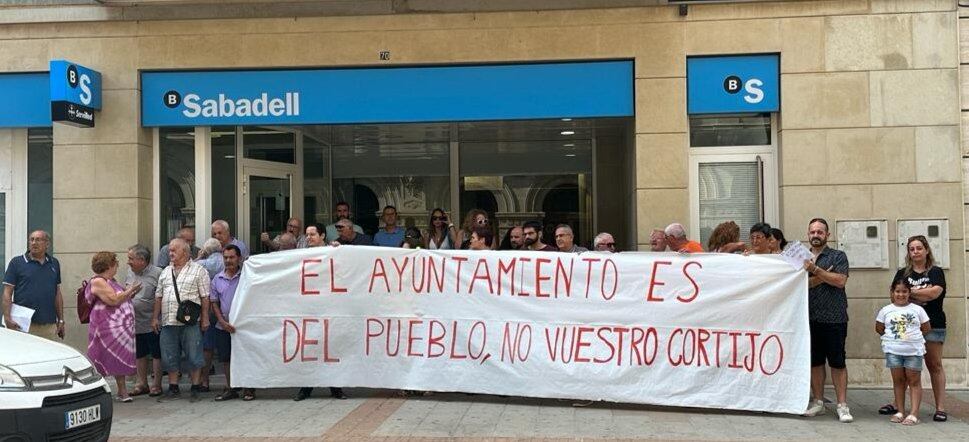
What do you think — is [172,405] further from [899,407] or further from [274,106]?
[899,407]

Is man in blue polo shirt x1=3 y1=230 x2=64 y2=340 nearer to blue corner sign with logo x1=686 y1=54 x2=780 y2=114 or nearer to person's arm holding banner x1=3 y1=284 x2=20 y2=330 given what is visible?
person's arm holding banner x1=3 y1=284 x2=20 y2=330

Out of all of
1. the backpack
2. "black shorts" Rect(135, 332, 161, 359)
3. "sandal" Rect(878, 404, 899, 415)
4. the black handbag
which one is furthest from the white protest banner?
the backpack

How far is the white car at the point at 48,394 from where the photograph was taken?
16.8 ft

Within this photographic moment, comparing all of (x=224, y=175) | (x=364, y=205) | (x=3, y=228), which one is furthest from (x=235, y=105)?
(x=364, y=205)

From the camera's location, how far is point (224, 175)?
1092 centimetres

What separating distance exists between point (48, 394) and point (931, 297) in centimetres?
711

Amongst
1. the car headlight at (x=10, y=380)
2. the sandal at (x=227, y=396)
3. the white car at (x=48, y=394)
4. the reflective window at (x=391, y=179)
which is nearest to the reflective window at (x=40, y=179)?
the sandal at (x=227, y=396)

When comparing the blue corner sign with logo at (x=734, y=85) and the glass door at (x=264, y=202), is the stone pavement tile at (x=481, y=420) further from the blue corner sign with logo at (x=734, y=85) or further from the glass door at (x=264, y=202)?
the glass door at (x=264, y=202)

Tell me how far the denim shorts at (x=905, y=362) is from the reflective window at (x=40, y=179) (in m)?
9.59

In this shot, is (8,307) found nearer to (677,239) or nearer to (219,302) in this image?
(219,302)

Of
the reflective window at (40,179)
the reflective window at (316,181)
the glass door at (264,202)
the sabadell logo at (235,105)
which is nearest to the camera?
the sabadell logo at (235,105)

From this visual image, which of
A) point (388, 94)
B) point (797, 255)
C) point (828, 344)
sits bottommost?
point (828, 344)

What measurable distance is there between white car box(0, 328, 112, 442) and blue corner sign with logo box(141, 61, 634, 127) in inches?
182

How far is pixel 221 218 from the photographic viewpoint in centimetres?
1088
